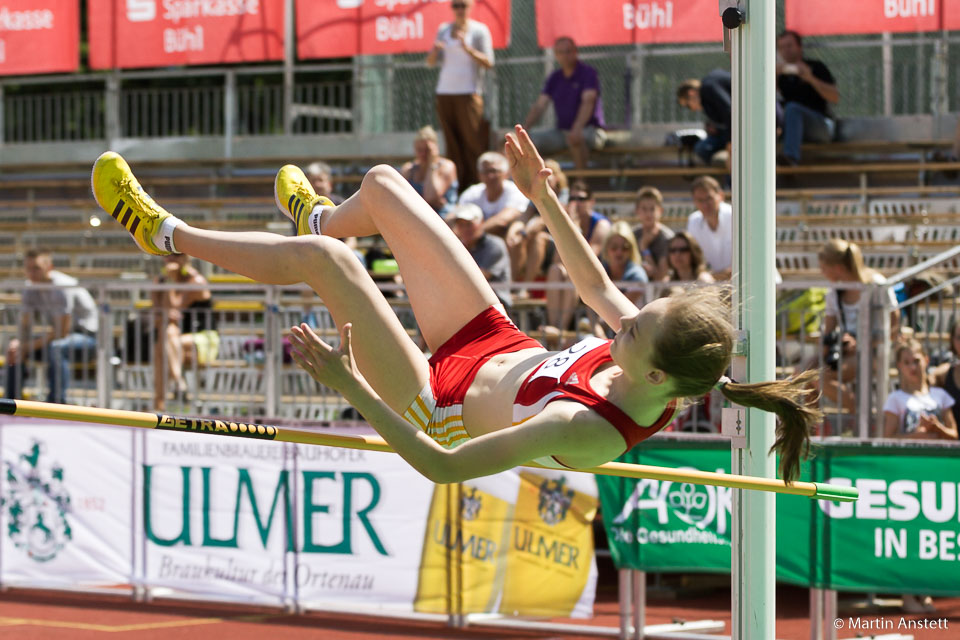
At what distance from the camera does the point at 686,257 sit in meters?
7.98

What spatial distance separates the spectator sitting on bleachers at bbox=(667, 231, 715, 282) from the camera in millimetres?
7977

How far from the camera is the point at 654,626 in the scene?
7770mm

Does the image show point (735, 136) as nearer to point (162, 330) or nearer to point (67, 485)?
point (162, 330)

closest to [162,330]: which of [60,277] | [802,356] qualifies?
[60,277]

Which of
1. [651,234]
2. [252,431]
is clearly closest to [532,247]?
[651,234]

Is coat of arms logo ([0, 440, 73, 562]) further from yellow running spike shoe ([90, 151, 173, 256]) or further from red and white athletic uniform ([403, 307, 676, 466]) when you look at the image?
red and white athletic uniform ([403, 307, 676, 466])

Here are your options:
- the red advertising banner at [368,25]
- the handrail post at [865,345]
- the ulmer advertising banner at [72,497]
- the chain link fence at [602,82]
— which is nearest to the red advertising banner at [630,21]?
the red advertising banner at [368,25]

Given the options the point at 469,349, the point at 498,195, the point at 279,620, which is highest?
the point at 498,195

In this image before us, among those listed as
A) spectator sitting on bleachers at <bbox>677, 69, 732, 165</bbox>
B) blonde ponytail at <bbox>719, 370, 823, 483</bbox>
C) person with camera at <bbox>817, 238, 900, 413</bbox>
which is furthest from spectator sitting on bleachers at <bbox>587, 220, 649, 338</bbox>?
blonde ponytail at <bbox>719, 370, 823, 483</bbox>

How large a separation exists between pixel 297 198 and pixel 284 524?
3914mm

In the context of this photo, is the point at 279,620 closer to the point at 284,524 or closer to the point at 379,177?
the point at 284,524

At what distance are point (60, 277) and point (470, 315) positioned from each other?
252 inches

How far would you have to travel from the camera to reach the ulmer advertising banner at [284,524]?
7.92 metres

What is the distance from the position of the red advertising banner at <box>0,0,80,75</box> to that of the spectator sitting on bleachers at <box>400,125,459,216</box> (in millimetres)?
4614
